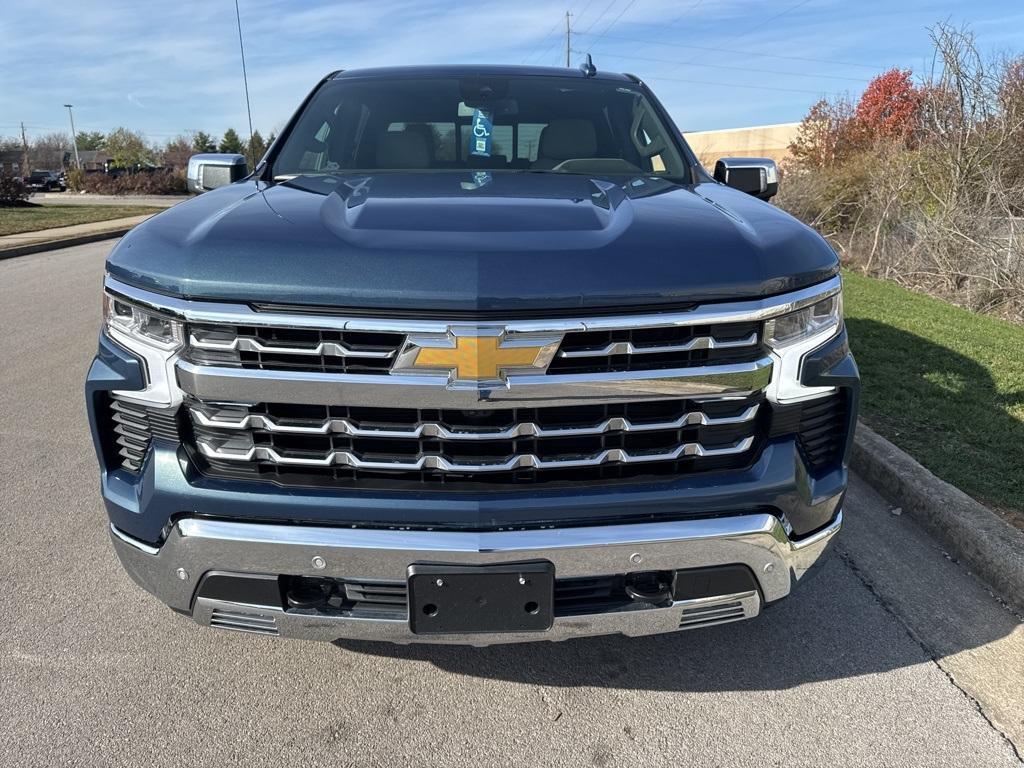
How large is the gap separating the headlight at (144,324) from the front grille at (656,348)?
0.94 meters

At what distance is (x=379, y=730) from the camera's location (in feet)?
7.53

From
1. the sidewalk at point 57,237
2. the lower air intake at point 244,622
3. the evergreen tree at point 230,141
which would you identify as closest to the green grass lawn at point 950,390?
the lower air intake at point 244,622

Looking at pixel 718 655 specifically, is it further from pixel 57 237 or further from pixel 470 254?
pixel 57 237

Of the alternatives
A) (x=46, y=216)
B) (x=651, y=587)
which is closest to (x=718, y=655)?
(x=651, y=587)

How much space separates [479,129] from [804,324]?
73.9 inches

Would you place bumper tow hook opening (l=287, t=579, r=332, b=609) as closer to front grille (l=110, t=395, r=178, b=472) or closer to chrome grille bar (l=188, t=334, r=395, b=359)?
front grille (l=110, t=395, r=178, b=472)

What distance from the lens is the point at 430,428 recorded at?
196cm

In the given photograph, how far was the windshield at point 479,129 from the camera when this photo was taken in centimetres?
335

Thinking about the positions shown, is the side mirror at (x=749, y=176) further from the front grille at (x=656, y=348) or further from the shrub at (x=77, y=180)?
the shrub at (x=77, y=180)

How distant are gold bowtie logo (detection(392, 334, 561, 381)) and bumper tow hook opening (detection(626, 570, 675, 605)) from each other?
2.13 feet

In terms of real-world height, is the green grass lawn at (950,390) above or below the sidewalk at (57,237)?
above

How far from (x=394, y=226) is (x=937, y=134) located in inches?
402

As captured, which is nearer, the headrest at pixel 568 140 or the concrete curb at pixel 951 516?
the concrete curb at pixel 951 516

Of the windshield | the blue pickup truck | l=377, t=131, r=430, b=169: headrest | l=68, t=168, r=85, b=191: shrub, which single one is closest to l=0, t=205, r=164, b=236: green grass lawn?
the windshield
